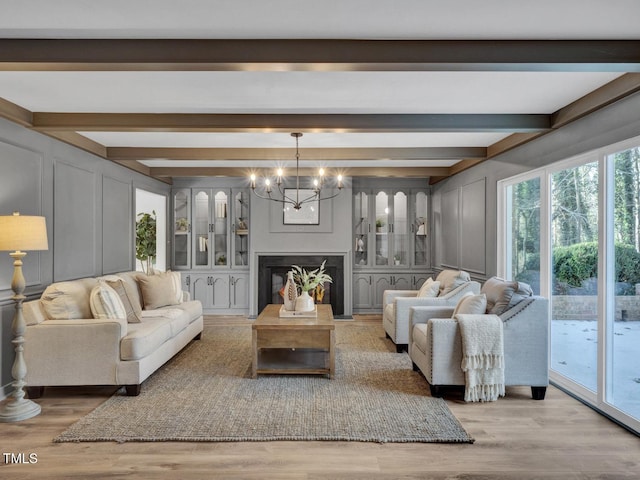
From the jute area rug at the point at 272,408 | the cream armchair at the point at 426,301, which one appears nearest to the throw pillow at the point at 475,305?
the jute area rug at the point at 272,408

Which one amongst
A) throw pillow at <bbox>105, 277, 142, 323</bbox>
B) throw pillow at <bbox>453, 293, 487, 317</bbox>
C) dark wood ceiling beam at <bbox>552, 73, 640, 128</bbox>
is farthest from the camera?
throw pillow at <bbox>105, 277, 142, 323</bbox>

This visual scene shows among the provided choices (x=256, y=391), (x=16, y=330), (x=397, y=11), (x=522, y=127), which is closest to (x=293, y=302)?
(x=256, y=391)

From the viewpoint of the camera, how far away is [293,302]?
4.69 meters

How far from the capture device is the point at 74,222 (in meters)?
4.62

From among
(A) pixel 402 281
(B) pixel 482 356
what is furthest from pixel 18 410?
(A) pixel 402 281

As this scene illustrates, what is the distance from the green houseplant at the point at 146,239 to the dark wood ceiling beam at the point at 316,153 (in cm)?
199

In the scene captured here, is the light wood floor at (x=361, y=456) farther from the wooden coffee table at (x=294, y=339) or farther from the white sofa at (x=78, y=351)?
the wooden coffee table at (x=294, y=339)

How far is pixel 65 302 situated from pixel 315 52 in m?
3.01

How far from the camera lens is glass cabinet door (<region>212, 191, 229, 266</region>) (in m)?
7.59

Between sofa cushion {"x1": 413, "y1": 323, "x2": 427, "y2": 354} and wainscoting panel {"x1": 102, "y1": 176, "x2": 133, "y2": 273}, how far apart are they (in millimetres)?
3733

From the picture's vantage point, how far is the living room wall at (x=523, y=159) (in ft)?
10.3

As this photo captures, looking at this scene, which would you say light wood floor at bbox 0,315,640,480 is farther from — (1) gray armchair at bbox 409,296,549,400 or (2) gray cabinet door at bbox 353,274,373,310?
(2) gray cabinet door at bbox 353,274,373,310

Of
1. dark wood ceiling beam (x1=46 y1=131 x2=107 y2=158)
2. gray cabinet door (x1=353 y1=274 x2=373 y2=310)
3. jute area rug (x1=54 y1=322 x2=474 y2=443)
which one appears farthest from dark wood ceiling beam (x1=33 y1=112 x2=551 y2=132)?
gray cabinet door (x1=353 y1=274 x2=373 y2=310)

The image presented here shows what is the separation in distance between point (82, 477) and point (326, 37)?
2811 mm
